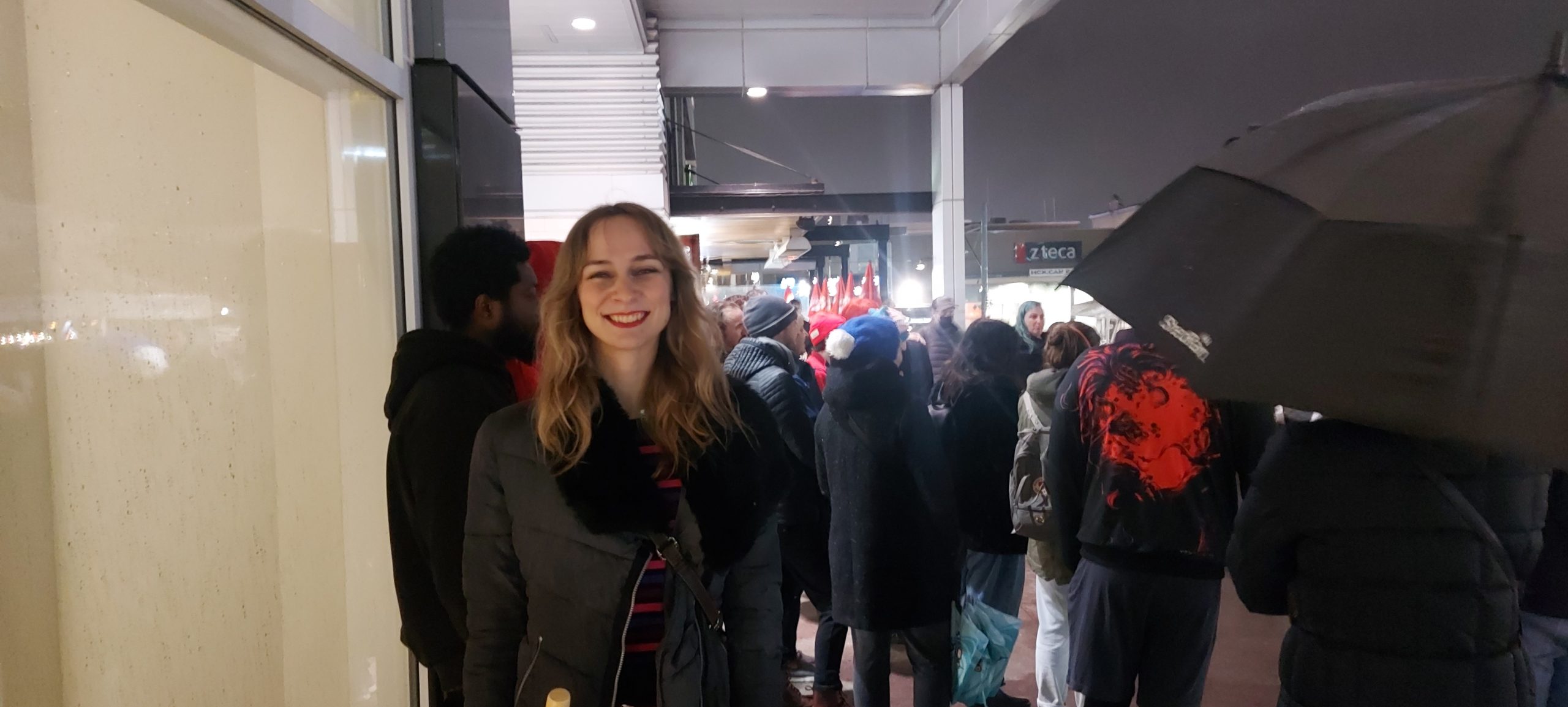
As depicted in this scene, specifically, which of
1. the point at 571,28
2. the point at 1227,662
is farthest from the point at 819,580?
the point at 571,28

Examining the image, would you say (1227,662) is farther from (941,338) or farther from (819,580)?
(941,338)

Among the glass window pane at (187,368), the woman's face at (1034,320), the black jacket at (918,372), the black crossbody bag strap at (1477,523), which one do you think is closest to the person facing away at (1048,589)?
the black jacket at (918,372)

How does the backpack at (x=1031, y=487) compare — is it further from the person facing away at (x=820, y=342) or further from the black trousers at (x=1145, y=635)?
the person facing away at (x=820, y=342)

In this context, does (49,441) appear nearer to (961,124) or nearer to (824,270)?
(961,124)

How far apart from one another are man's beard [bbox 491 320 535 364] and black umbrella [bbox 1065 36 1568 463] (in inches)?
65.5

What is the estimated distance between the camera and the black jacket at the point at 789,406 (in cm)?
374

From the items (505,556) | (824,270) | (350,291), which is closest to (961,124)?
(824,270)

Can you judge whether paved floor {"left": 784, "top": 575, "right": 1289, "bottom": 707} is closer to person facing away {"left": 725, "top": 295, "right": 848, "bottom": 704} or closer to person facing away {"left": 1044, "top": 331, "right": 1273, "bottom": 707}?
person facing away {"left": 725, "top": 295, "right": 848, "bottom": 704}

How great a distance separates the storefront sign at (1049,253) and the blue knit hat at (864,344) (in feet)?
62.5

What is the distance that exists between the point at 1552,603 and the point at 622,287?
116 inches

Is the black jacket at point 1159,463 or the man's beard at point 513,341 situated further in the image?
the black jacket at point 1159,463

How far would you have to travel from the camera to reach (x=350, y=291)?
2.49m

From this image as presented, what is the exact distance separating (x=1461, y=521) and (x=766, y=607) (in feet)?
4.78

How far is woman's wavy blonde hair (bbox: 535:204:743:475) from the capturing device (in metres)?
1.58
